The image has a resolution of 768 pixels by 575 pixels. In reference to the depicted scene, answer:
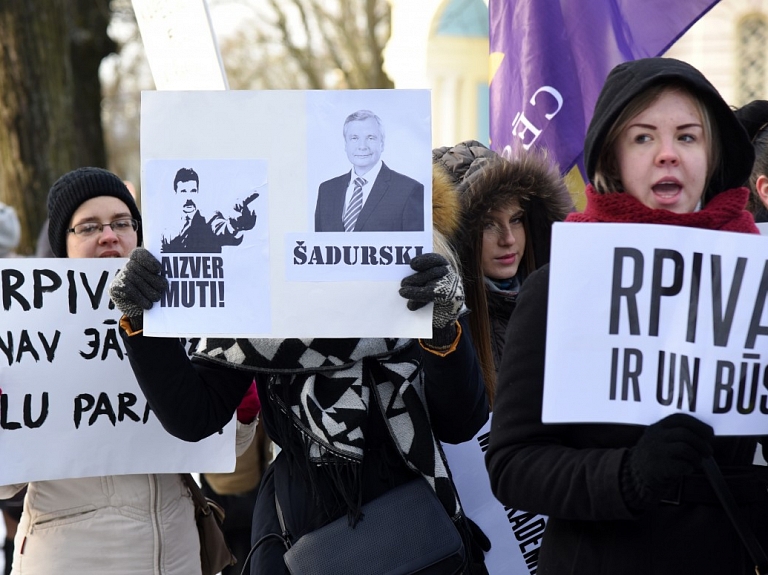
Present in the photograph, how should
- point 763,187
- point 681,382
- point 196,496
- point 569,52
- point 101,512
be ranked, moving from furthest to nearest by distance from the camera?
point 569,52, point 763,187, point 196,496, point 101,512, point 681,382

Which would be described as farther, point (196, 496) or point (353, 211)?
point (196, 496)

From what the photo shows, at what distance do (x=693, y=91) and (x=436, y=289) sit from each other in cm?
66

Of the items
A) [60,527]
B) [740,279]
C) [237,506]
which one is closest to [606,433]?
[740,279]

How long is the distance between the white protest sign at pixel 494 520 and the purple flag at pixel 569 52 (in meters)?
1.18

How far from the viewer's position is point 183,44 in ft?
11.2

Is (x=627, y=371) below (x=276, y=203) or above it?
below

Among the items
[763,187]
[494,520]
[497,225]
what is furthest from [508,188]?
[494,520]

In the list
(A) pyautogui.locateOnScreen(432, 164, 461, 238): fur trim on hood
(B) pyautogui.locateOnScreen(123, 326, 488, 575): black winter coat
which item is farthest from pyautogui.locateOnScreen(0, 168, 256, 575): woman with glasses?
(A) pyautogui.locateOnScreen(432, 164, 461, 238): fur trim on hood

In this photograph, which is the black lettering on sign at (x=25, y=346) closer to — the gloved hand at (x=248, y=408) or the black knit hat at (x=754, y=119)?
the gloved hand at (x=248, y=408)

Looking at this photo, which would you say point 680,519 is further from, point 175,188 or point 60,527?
point 60,527

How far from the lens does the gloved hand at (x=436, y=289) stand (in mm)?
2314

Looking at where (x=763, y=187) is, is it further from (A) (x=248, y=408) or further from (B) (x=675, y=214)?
(A) (x=248, y=408)

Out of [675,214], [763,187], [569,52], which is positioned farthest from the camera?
[569,52]

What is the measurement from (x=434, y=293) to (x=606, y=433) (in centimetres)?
49
